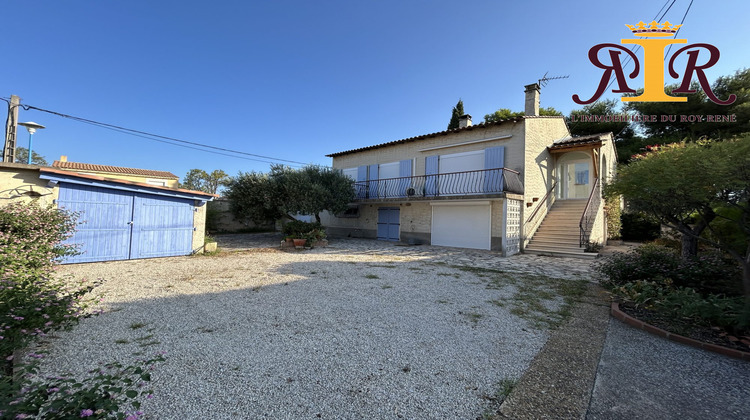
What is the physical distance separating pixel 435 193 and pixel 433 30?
6079 mm

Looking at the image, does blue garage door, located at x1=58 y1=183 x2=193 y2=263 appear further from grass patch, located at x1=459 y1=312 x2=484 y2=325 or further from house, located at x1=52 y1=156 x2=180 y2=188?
house, located at x1=52 y1=156 x2=180 y2=188

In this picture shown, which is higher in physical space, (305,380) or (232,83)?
(232,83)

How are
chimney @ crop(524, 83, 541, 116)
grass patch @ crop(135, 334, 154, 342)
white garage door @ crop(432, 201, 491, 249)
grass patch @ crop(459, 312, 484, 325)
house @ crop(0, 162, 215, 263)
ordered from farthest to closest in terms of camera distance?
1. chimney @ crop(524, 83, 541, 116)
2. white garage door @ crop(432, 201, 491, 249)
3. house @ crop(0, 162, 215, 263)
4. grass patch @ crop(459, 312, 484, 325)
5. grass patch @ crop(135, 334, 154, 342)

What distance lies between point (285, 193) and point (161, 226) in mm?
4481

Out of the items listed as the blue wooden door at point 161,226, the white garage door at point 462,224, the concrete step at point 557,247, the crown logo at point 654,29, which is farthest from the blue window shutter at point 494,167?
the blue wooden door at point 161,226

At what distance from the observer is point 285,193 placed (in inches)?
474

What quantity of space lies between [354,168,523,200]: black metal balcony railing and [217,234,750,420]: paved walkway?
7.41m

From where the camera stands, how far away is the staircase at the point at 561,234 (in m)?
9.95

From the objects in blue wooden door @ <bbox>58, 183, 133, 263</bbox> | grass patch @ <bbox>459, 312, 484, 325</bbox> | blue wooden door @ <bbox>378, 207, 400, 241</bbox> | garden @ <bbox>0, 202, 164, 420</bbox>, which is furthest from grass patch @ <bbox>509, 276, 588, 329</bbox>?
blue wooden door @ <bbox>58, 183, 133, 263</bbox>

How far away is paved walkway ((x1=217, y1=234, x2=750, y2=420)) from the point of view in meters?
2.08

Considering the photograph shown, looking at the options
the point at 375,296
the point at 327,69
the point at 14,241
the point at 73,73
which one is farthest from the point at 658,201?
the point at 73,73

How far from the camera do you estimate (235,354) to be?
9.12 feet

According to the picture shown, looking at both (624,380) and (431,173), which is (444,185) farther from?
(624,380)

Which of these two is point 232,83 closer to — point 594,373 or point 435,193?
point 435,193
